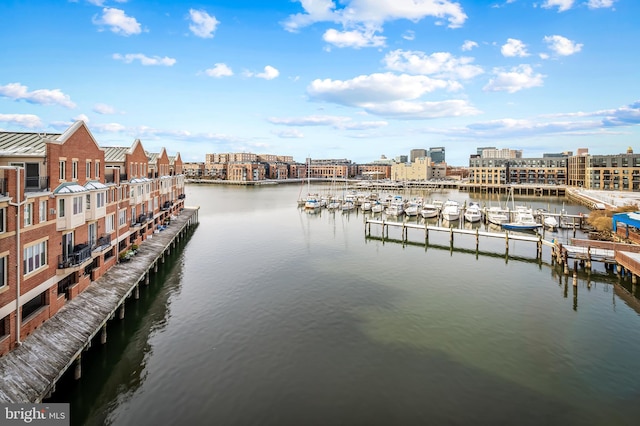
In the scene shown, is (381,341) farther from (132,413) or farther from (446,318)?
(132,413)

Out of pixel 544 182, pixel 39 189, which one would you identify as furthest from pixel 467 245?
pixel 544 182

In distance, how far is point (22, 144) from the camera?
942 inches

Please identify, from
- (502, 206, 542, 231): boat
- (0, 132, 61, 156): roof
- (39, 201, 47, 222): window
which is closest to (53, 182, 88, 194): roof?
(39, 201, 47, 222): window

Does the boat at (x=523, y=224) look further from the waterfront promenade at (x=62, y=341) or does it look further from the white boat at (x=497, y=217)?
the waterfront promenade at (x=62, y=341)

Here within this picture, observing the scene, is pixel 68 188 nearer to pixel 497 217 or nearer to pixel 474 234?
pixel 474 234

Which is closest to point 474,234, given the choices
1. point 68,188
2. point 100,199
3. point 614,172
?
point 100,199

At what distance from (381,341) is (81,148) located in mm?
24867

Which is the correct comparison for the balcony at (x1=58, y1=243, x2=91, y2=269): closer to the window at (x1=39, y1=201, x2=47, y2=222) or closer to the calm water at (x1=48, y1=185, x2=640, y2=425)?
the window at (x1=39, y1=201, x2=47, y2=222)

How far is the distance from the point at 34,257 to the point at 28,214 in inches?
91.3

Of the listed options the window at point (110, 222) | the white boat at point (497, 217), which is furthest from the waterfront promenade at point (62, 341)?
the white boat at point (497, 217)

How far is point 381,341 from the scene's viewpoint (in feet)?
75.3

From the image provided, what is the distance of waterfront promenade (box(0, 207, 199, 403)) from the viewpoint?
587 inches

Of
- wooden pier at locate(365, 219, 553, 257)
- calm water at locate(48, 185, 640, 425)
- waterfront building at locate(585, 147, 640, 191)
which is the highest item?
waterfront building at locate(585, 147, 640, 191)

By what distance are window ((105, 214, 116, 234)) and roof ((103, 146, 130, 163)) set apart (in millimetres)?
→ 8312
